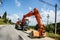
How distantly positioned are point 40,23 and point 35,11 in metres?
2.48

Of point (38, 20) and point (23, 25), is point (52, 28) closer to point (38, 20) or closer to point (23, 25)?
point (23, 25)

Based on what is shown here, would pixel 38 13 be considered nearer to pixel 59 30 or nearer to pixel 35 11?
pixel 35 11

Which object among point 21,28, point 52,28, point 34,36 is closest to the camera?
point 34,36

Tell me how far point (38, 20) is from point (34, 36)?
103 inches

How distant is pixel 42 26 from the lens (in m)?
25.5

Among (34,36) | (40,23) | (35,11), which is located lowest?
(34,36)

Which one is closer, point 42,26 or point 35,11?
point 42,26

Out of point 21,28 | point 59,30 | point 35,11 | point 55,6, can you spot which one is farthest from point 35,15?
point 21,28

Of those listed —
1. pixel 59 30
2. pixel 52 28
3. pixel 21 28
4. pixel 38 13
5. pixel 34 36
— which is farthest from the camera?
pixel 21 28

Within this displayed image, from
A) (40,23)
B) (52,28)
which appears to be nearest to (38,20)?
(40,23)

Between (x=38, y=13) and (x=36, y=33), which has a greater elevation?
(x=38, y=13)

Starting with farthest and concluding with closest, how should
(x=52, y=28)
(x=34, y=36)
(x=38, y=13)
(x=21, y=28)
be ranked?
(x=21, y=28) → (x=52, y=28) → (x=38, y=13) → (x=34, y=36)

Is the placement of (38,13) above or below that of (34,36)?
above

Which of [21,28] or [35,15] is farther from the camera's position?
[21,28]
